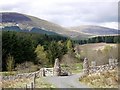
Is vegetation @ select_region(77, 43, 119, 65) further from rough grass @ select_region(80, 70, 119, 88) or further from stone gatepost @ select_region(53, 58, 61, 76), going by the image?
rough grass @ select_region(80, 70, 119, 88)

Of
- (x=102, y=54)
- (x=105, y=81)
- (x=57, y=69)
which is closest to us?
(x=105, y=81)

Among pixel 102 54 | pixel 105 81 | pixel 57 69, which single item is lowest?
pixel 102 54

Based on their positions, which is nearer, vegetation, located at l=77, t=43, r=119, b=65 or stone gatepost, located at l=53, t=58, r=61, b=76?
stone gatepost, located at l=53, t=58, r=61, b=76

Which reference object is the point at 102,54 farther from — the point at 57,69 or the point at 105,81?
the point at 105,81

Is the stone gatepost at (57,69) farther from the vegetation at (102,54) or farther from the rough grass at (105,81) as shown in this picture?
the rough grass at (105,81)

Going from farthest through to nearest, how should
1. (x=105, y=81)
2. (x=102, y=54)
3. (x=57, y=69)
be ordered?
(x=102, y=54)
(x=57, y=69)
(x=105, y=81)

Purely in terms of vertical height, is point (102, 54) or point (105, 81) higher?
point (105, 81)

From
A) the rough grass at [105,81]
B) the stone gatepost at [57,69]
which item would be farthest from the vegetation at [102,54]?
the rough grass at [105,81]

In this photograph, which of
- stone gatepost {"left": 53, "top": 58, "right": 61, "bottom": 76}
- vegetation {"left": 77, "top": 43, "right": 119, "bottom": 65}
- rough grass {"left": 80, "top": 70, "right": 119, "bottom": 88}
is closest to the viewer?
rough grass {"left": 80, "top": 70, "right": 119, "bottom": 88}

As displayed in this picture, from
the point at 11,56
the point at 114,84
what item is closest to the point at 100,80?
the point at 114,84

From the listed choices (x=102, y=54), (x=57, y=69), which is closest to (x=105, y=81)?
(x=57, y=69)

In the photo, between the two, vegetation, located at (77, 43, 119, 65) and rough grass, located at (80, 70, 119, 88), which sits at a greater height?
rough grass, located at (80, 70, 119, 88)

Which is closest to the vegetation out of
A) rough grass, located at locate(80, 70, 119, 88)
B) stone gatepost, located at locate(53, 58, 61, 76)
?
stone gatepost, located at locate(53, 58, 61, 76)

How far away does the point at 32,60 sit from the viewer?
43.7m
